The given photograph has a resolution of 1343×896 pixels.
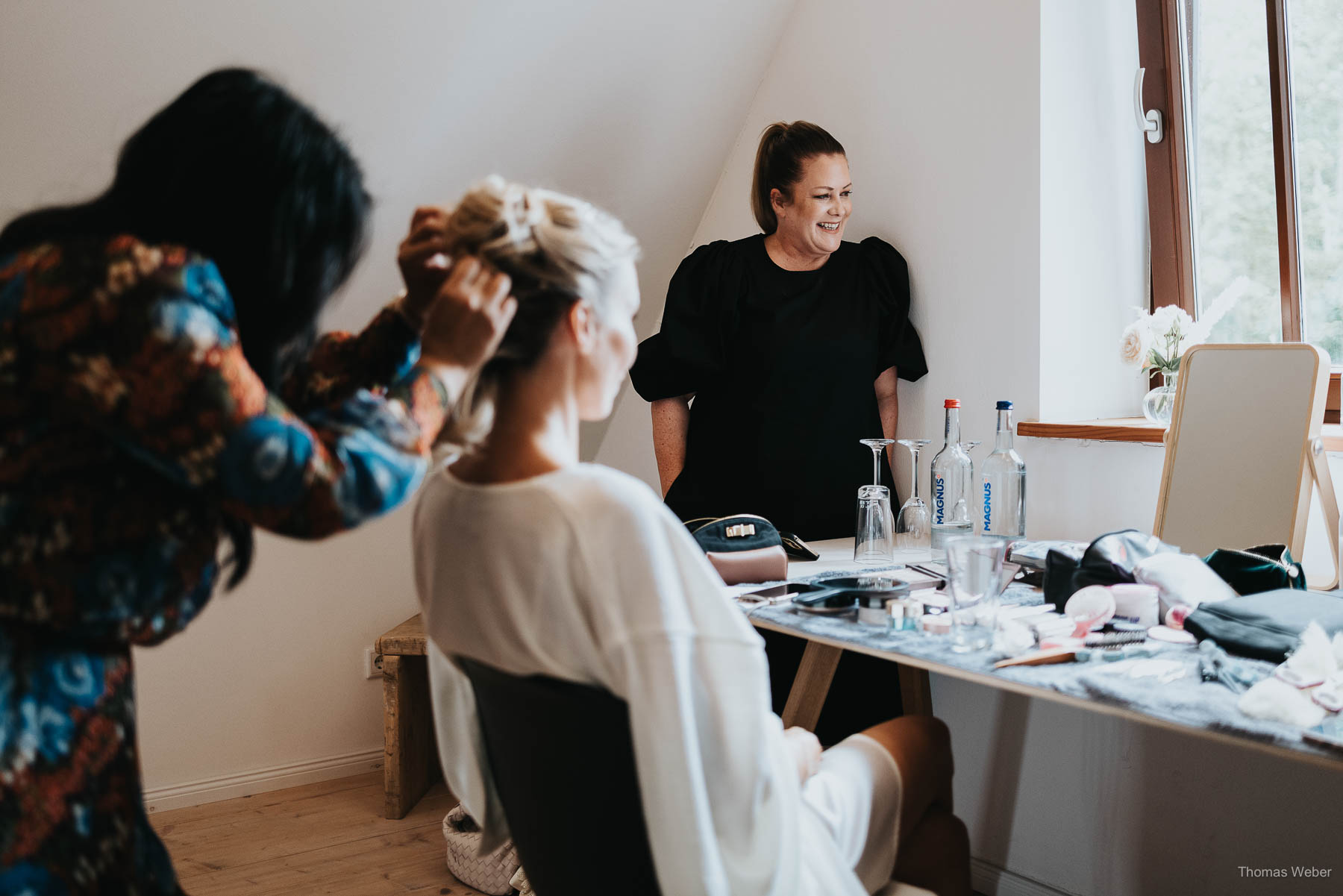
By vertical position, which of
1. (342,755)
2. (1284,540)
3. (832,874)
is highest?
(1284,540)

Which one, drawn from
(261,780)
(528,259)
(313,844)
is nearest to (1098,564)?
(528,259)

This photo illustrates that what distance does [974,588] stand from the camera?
1445mm

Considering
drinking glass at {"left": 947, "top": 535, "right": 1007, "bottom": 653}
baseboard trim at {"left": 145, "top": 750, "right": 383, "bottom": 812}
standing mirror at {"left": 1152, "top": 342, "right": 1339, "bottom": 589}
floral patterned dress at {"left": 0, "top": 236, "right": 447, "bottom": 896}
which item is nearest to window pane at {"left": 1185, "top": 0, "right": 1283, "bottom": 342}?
standing mirror at {"left": 1152, "top": 342, "right": 1339, "bottom": 589}

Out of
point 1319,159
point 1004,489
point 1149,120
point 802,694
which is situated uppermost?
point 1149,120

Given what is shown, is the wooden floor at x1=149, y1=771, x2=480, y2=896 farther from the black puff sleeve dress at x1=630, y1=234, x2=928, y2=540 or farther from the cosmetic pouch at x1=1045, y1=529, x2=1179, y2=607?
the cosmetic pouch at x1=1045, y1=529, x2=1179, y2=607

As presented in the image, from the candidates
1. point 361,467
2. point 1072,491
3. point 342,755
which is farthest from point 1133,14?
point 342,755

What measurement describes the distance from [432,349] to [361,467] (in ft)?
0.47

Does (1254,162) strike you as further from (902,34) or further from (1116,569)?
(1116,569)

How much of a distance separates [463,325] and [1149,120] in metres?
2.00

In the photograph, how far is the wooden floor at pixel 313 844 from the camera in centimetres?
235

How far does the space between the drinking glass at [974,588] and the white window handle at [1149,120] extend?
55.1 inches

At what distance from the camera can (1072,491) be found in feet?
7.26

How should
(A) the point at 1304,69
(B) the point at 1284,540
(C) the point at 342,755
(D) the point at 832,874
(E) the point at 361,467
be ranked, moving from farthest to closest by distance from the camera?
1. (C) the point at 342,755
2. (A) the point at 1304,69
3. (B) the point at 1284,540
4. (D) the point at 832,874
5. (E) the point at 361,467

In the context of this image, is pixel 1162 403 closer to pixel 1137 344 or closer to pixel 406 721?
pixel 1137 344
